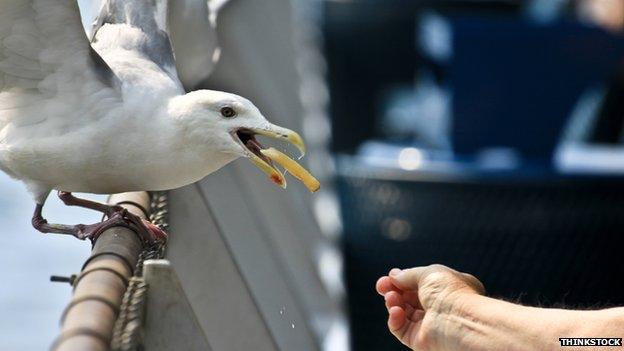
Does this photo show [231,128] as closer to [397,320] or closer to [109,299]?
[397,320]

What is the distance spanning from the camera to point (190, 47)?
15.5 ft

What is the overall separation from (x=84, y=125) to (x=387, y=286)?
107 centimetres

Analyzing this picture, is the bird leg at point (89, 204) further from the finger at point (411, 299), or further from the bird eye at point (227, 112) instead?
the finger at point (411, 299)

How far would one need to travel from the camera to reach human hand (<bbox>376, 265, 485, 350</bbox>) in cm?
276

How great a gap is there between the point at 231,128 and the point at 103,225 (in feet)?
1.33

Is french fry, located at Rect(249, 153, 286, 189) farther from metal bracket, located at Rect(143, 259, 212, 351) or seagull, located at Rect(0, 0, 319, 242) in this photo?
metal bracket, located at Rect(143, 259, 212, 351)

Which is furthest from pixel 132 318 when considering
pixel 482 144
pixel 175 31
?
pixel 482 144

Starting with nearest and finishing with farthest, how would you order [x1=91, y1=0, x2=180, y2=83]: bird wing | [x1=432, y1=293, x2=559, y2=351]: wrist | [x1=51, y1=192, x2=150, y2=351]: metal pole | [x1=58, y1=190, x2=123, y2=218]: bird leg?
[x1=51, y1=192, x2=150, y2=351]: metal pole → [x1=432, y1=293, x2=559, y2=351]: wrist → [x1=58, y1=190, x2=123, y2=218]: bird leg → [x1=91, y1=0, x2=180, y2=83]: bird wing

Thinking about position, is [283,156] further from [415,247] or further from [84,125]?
[415,247]

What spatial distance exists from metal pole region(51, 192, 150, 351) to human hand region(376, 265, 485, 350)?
0.56m

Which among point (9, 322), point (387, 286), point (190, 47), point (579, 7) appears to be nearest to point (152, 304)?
point (387, 286)

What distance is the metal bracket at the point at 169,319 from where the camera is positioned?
2.61 m

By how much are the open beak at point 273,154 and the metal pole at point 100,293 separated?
0.41 m

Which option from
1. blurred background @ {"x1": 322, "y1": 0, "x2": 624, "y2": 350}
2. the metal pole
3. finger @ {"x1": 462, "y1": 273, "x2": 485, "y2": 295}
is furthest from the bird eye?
blurred background @ {"x1": 322, "y1": 0, "x2": 624, "y2": 350}
